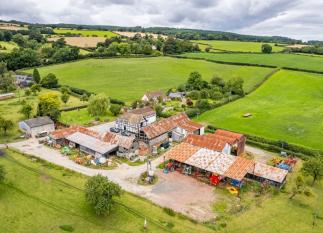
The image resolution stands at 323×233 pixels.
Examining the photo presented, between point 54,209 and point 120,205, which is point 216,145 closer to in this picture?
point 120,205

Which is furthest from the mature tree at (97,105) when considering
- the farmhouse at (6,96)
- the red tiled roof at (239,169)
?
the red tiled roof at (239,169)

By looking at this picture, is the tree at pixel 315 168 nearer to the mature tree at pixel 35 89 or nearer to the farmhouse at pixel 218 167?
the farmhouse at pixel 218 167

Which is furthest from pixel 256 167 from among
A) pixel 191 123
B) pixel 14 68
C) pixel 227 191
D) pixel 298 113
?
pixel 14 68

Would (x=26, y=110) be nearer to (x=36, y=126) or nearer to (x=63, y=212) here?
(x=36, y=126)

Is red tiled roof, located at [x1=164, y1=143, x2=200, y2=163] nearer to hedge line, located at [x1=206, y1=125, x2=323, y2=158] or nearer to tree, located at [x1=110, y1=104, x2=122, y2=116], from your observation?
hedge line, located at [x1=206, y1=125, x2=323, y2=158]

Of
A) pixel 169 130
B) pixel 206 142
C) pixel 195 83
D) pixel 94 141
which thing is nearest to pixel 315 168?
pixel 206 142

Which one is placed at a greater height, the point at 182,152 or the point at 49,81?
the point at 49,81

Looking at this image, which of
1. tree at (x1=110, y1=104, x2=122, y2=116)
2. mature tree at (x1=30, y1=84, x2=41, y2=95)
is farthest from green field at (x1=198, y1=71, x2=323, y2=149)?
mature tree at (x1=30, y1=84, x2=41, y2=95)
